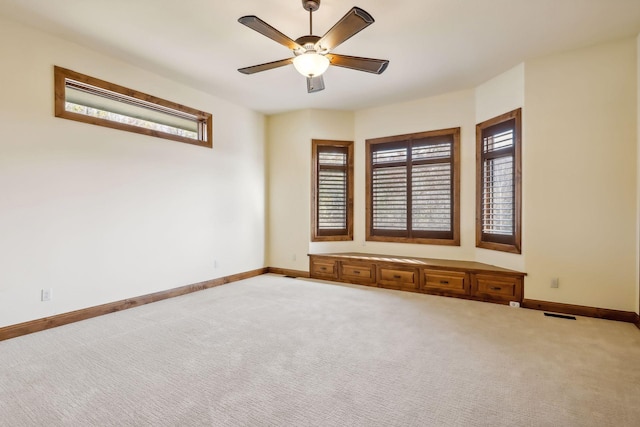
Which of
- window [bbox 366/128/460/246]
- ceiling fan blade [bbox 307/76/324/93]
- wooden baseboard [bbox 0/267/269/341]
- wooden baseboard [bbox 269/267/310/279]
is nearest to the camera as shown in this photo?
wooden baseboard [bbox 0/267/269/341]

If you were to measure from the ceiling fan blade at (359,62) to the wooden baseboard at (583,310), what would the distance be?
3.36 meters

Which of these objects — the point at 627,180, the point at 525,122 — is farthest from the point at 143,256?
the point at 627,180

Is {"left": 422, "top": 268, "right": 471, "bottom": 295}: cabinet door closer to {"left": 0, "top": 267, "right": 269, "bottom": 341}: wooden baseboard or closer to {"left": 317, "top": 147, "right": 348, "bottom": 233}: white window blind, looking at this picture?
{"left": 317, "top": 147, "right": 348, "bottom": 233}: white window blind

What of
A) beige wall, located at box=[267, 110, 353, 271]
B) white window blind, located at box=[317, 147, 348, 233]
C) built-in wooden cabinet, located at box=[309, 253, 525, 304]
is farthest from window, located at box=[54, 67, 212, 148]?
built-in wooden cabinet, located at box=[309, 253, 525, 304]

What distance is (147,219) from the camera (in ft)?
13.9

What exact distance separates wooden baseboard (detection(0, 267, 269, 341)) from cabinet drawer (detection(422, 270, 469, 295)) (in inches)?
129

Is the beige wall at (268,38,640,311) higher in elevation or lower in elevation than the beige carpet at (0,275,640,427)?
higher

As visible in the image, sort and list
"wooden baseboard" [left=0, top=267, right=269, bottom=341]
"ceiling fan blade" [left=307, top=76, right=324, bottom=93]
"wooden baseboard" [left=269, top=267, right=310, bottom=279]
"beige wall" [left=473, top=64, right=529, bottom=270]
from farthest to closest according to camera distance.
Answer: "wooden baseboard" [left=269, top=267, right=310, bottom=279]
"beige wall" [left=473, top=64, right=529, bottom=270]
"ceiling fan blade" [left=307, top=76, right=324, bottom=93]
"wooden baseboard" [left=0, top=267, right=269, bottom=341]

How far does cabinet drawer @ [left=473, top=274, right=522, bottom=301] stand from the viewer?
13.2ft

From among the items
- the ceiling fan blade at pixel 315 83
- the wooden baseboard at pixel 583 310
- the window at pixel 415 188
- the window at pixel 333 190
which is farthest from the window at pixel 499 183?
the ceiling fan blade at pixel 315 83

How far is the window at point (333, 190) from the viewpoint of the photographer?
19.3ft

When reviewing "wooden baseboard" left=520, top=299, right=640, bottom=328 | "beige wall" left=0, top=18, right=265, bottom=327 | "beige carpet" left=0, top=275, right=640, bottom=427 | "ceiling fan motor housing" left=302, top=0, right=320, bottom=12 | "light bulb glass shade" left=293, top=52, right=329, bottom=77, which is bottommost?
"beige carpet" left=0, top=275, right=640, bottom=427

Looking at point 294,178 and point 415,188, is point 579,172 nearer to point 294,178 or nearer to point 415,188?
point 415,188

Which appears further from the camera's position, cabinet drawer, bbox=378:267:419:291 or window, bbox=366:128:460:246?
window, bbox=366:128:460:246
